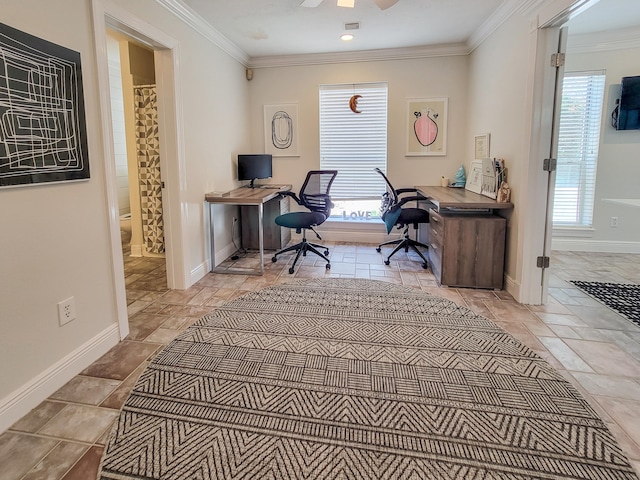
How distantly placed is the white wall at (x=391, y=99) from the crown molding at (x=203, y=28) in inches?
21.0

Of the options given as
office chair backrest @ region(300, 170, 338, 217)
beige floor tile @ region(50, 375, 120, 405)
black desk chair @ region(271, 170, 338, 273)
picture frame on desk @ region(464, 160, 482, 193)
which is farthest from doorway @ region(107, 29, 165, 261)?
picture frame on desk @ region(464, 160, 482, 193)

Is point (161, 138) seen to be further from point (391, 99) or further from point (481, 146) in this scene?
point (481, 146)

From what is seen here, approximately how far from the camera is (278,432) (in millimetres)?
1619

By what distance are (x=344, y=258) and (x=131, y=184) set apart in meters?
2.68

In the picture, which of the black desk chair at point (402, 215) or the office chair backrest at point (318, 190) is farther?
the office chair backrest at point (318, 190)

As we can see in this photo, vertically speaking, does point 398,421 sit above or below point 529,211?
below

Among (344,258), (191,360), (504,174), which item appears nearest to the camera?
(191,360)

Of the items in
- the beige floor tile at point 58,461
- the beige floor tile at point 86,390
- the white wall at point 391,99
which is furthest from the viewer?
the white wall at point 391,99

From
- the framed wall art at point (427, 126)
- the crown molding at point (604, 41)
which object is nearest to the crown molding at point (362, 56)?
the framed wall art at point (427, 126)

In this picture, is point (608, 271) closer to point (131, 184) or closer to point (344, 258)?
point (344, 258)

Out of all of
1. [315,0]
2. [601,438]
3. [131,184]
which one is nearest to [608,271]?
[601,438]

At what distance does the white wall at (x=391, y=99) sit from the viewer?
15.3 ft

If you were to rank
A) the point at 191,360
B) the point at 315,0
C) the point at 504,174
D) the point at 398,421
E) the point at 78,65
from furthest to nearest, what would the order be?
the point at 504,174 < the point at 315,0 < the point at 191,360 < the point at 78,65 < the point at 398,421

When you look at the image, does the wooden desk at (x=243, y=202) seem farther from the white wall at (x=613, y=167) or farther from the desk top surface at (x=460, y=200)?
the white wall at (x=613, y=167)
